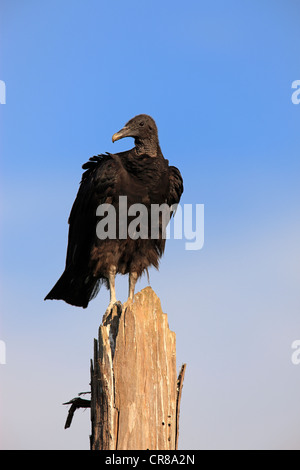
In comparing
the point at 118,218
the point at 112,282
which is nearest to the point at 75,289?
the point at 112,282

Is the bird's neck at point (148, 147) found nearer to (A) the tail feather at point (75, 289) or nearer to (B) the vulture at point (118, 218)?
(B) the vulture at point (118, 218)

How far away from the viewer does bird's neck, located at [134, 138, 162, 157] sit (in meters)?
5.85

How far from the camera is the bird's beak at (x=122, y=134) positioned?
586 cm

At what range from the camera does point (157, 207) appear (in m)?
5.62

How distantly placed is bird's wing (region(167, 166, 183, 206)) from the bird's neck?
217 mm

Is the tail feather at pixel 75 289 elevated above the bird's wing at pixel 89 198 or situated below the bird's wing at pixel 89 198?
below

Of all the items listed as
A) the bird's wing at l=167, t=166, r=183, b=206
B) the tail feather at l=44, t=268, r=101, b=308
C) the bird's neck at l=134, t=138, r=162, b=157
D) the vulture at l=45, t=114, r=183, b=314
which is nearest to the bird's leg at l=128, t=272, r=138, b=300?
the vulture at l=45, t=114, r=183, b=314

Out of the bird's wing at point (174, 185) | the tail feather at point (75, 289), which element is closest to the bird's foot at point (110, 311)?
the tail feather at point (75, 289)

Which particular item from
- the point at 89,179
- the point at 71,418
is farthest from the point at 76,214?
the point at 71,418

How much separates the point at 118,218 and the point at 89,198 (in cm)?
36

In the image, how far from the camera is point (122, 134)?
5.92 meters

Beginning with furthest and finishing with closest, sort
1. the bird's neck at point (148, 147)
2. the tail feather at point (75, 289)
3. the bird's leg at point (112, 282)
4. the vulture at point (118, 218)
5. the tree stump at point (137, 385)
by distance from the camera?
1. the bird's neck at point (148, 147)
2. the tail feather at point (75, 289)
3. the vulture at point (118, 218)
4. the bird's leg at point (112, 282)
5. the tree stump at point (137, 385)
